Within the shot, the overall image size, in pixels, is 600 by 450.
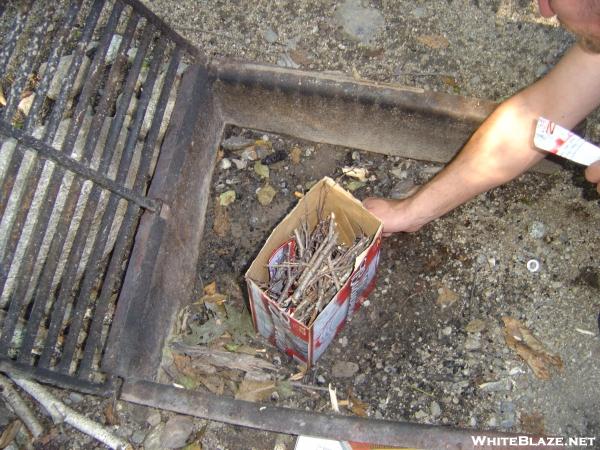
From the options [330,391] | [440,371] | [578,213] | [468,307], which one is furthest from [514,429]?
[578,213]

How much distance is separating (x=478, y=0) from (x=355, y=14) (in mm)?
687

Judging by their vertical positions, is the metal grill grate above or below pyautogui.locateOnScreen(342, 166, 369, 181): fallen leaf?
below

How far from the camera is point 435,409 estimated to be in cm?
235

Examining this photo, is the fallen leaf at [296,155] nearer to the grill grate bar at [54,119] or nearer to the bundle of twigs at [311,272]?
the bundle of twigs at [311,272]

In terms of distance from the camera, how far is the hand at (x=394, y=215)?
8.32 feet

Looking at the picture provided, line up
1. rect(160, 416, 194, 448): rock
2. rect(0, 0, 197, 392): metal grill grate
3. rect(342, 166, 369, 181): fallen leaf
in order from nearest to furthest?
rect(0, 0, 197, 392): metal grill grate < rect(160, 416, 194, 448): rock < rect(342, 166, 369, 181): fallen leaf

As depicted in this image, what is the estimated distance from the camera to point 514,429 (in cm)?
231

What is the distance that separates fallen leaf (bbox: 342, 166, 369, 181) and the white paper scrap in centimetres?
104

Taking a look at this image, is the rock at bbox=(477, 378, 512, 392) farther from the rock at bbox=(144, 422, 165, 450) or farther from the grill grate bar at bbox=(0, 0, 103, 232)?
the grill grate bar at bbox=(0, 0, 103, 232)

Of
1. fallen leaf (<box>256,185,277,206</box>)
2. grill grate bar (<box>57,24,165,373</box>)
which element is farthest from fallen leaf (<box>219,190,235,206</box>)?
grill grate bar (<box>57,24,165,373</box>)

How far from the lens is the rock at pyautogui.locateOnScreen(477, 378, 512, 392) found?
7.79ft

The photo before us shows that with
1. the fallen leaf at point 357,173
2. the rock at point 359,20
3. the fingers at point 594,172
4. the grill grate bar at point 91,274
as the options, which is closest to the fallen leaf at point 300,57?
the rock at point 359,20

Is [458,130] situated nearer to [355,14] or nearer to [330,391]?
[355,14]

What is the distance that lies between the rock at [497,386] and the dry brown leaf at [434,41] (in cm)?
171
